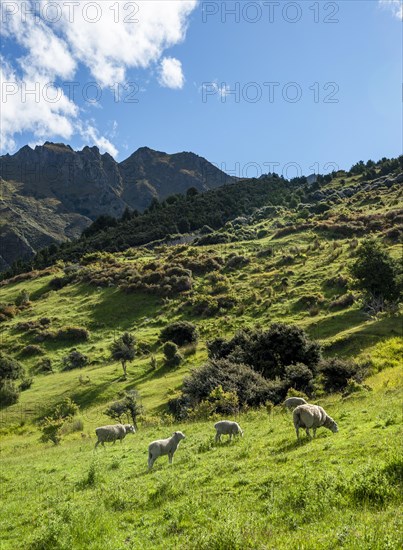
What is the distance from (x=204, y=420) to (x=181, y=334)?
26.9 meters

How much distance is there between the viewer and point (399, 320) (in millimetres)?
43562

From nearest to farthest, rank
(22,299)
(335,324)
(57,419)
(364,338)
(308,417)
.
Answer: (308,417) → (57,419) → (364,338) → (335,324) → (22,299)

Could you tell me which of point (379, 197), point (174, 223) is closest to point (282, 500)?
point (379, 197)

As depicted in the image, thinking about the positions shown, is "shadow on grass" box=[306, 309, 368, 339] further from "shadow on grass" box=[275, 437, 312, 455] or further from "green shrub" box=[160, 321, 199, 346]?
"shadow on grass" box=[275, 437, 312, 455]

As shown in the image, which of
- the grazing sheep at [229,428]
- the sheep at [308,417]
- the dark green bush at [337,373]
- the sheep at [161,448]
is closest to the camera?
the sheep at [308,417]

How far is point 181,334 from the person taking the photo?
53844 mm

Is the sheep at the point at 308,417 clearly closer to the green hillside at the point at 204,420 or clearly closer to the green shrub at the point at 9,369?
the green hillside at the point at 204,420

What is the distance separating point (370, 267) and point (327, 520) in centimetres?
4301

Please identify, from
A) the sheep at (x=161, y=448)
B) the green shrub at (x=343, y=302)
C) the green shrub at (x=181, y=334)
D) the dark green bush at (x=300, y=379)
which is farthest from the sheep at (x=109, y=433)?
the green shrub at (x=343, y=302)

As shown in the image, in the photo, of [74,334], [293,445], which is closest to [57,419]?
[74,334]

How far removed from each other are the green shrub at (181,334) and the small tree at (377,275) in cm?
2078

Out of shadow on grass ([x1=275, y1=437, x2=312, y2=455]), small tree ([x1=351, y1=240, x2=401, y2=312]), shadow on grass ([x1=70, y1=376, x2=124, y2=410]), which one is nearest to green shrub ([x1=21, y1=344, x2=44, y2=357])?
shadow on grass ([x1=70, y1=376, x2=124, y2=410])

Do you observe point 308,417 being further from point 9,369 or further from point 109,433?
point 9,369

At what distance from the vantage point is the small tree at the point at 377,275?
46906mm
